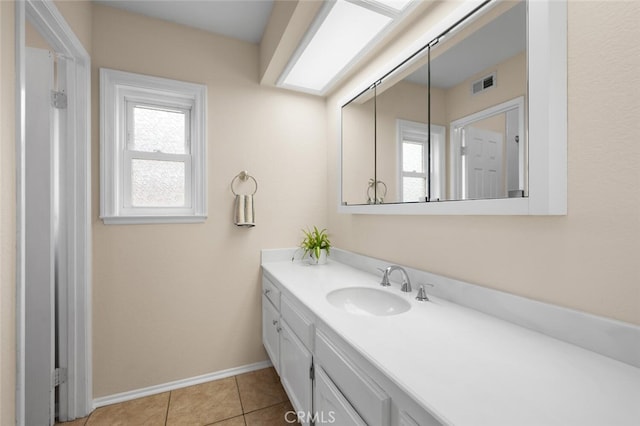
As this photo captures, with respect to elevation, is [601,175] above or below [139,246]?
above

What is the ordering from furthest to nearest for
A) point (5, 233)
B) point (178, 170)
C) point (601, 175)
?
1. point (178, 170)
2. point (5, 233)
3. point (601, 175)

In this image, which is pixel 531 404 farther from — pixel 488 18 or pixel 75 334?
pixel 75 334

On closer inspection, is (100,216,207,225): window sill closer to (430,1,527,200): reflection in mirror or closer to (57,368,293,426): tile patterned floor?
(57,368,293,426): tile patterned floor

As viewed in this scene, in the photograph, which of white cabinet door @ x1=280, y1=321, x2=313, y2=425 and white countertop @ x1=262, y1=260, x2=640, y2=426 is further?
white cabinet door @ x1=280, y1=321, x2=313, y2=425

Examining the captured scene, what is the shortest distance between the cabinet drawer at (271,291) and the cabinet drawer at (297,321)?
0.10 m

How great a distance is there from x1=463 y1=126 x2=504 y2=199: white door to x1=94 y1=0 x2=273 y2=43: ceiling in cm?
153

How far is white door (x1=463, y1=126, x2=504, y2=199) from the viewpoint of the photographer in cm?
98

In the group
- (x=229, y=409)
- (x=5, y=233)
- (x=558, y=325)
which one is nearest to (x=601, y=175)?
(x=558, y=325)

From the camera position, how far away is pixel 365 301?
1.45 metres

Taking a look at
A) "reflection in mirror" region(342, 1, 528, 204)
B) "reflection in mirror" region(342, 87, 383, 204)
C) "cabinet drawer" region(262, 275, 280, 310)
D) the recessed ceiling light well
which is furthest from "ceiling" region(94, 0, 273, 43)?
"cabinet drawer" region(262, 275, 280, 310)

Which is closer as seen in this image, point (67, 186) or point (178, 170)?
point (67, 186)

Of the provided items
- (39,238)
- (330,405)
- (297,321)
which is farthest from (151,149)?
(330,405)

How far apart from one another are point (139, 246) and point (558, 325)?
7.05 ft

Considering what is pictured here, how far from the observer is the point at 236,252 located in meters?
2.06
